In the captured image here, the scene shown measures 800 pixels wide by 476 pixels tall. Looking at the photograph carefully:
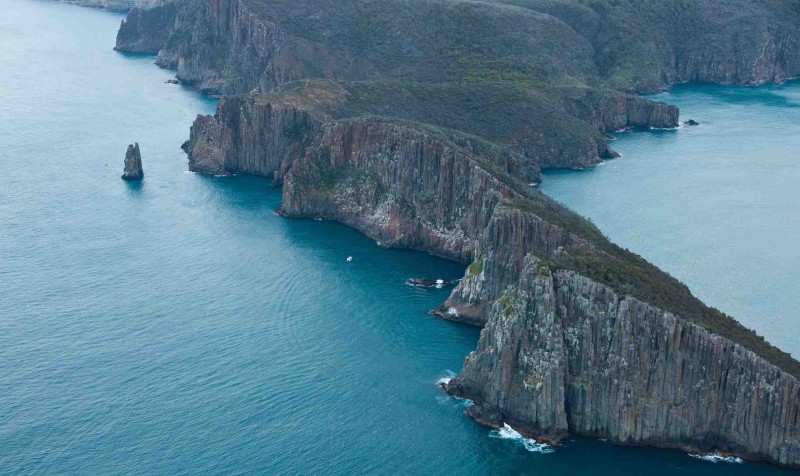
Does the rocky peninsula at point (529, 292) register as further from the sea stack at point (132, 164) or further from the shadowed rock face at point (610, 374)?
the sea stack at point (132, 164)

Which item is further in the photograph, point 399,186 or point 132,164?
point 132,164

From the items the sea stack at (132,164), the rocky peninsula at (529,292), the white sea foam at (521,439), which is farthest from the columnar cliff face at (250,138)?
the white sea foam at (521,439)

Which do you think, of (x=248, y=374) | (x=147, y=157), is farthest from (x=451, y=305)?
(x=147, y=157)

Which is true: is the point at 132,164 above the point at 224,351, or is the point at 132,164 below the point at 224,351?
above

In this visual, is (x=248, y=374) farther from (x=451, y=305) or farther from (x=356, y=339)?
(x=451, y=305)

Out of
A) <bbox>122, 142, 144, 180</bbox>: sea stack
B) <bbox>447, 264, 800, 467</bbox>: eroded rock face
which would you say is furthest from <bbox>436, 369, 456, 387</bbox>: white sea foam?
<bbox>122, 142, 144, 180</bbox>: sea stack

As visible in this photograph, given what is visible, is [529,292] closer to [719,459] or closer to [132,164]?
[719,459]

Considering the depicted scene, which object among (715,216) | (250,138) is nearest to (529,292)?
(715,216)
